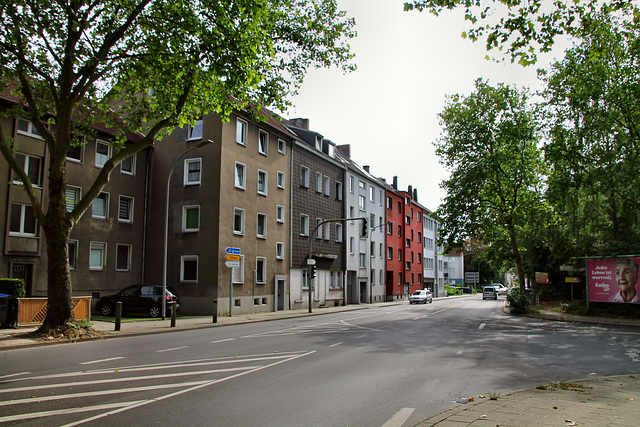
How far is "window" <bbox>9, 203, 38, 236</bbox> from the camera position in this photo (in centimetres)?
2166

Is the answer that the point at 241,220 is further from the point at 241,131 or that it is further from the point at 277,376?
the point at 277,376

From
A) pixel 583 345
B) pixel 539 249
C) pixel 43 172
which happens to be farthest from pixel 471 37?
pixel 539 249

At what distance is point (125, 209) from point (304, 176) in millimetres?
14098

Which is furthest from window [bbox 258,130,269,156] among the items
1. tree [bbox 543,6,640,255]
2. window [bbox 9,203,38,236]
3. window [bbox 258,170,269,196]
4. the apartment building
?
tree [bbox 543,6,640,255]

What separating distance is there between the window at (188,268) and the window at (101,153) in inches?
263

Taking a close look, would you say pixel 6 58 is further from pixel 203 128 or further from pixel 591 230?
pixel 591 230

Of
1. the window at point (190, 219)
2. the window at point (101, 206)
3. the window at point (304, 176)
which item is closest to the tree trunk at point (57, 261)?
the window at point (101, 206)

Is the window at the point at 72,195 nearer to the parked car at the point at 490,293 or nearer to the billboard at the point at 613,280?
the billboard at the point at 613,280

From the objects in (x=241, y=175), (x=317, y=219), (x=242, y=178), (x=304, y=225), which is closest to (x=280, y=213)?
(x=304, y=225)

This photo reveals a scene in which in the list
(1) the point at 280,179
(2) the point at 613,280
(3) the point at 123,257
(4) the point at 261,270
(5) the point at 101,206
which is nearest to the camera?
(2) the point at 613,280

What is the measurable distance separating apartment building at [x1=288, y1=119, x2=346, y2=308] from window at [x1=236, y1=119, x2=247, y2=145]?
585cm

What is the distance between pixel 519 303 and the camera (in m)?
31.1

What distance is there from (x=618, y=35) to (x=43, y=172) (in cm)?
2827

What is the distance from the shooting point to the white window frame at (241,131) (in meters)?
29.3
